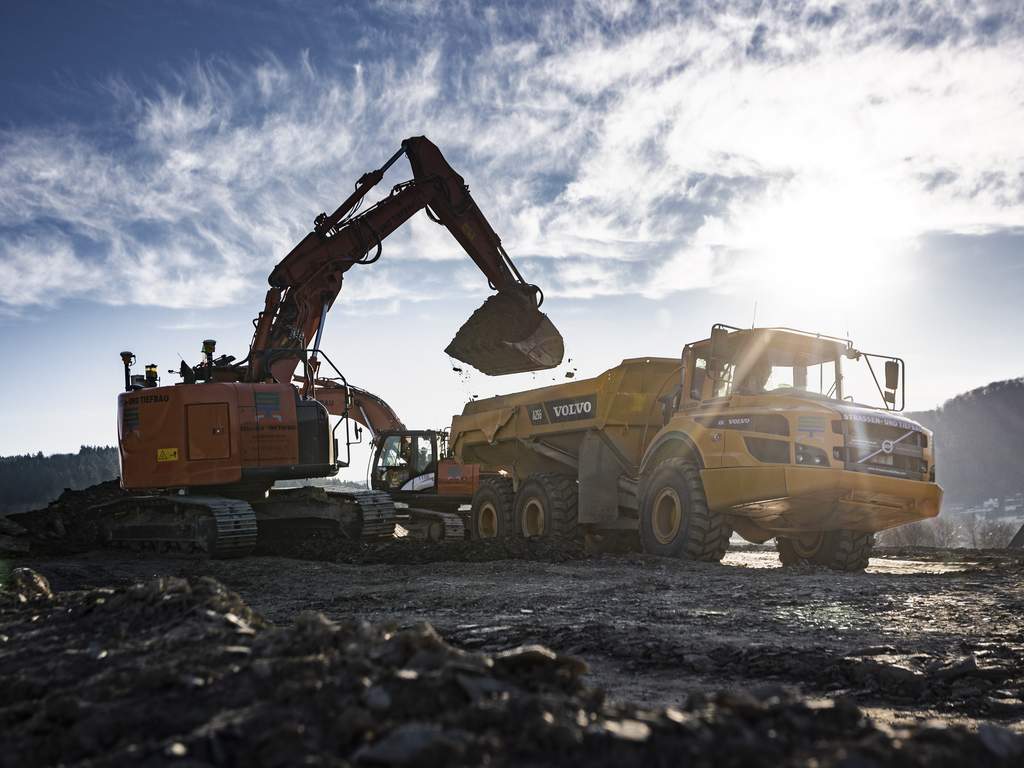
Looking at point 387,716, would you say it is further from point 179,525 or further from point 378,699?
point 179,525

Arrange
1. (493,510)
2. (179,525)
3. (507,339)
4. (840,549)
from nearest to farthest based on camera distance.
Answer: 1. (840,549)
2. (179,525)
3. (507,339)
4. (493,510)

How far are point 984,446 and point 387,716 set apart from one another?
110 m

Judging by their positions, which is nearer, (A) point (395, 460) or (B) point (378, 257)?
(B) point (378, 257)

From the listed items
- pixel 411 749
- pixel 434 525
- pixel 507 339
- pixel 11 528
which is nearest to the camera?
pixel 411 749

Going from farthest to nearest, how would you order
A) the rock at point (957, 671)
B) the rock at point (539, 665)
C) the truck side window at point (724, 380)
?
the truck side window at point (724, 380) < the rock at point (957, 671) < the rock at point (539, 665)

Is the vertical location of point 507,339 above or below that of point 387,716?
above

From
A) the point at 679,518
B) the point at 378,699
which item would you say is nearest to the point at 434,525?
the point at 679,518

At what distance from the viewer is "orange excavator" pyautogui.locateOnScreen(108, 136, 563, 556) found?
39.9ft

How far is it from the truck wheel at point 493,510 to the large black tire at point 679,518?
3.45 meters

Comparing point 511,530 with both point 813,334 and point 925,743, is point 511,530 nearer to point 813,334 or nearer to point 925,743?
point 813,334

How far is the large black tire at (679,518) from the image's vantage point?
10578mm

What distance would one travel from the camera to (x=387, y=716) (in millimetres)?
2518

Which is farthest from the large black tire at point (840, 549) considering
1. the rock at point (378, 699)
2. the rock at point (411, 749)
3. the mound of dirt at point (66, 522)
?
the mound of dirt at point (66, 522)

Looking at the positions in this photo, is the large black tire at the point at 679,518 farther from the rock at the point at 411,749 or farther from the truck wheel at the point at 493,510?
the rock at the point at 411,749
